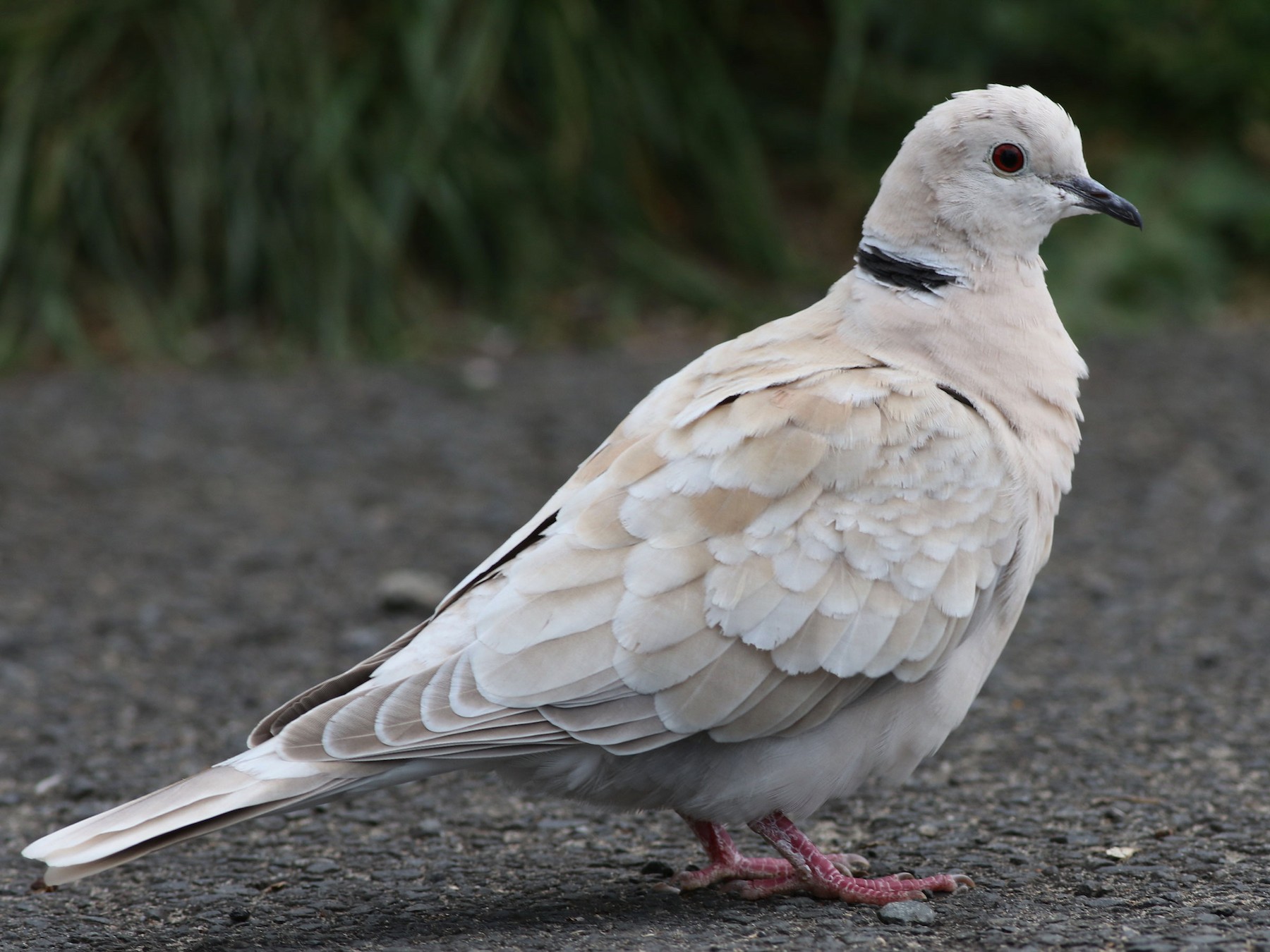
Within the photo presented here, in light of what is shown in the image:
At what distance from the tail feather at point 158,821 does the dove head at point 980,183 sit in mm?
1725

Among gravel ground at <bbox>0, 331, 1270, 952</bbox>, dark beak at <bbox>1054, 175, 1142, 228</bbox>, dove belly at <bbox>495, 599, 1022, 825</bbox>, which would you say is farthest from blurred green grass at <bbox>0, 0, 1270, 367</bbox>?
dove belly at <bbox>495, 599, 1022, 825</bbox>

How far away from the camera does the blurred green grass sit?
28.7 ft

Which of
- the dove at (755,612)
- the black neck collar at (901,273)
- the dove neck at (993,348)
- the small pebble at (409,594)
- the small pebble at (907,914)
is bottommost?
the small pebble at (409,594)

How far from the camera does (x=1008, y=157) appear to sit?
3.46m

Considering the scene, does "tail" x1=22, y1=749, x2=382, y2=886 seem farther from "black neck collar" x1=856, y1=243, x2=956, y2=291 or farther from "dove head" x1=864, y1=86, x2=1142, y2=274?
"dove head" x1=864, y1=86, x2=1142, y2=274

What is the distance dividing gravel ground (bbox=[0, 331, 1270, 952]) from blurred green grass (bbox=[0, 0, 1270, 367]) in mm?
786

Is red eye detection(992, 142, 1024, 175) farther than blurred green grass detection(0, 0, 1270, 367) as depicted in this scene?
No

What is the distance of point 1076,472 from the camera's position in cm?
692

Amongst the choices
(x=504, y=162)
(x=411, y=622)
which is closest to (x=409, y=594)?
(x=411, y=622)

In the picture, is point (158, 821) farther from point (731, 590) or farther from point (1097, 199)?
point (1097, 199)

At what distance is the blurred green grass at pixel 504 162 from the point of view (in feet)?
28.7

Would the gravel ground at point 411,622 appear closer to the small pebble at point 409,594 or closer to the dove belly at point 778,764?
the small pebble at point 409,594

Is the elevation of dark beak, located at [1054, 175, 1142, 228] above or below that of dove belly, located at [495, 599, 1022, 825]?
above

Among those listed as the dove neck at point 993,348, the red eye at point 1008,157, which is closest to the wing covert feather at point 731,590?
the dove neck at point 993,348
